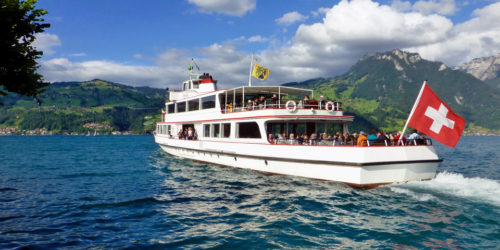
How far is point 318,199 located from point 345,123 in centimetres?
802

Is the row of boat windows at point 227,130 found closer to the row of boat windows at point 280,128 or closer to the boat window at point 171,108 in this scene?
the row of boat windows at point 280,128

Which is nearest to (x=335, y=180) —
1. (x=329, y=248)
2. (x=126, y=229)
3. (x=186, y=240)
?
(x=329, y=248)

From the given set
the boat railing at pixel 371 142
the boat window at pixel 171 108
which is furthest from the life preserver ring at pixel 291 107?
the boat window at pixel 171 108

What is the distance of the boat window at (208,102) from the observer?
73.3 ft

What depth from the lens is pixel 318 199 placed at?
476 inches

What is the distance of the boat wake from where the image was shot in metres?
12.1

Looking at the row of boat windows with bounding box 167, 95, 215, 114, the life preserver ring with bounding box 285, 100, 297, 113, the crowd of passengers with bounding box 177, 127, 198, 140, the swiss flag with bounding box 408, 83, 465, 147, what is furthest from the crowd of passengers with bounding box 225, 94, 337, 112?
the crowd of passengers with bounding box 177, 127, 198, 140

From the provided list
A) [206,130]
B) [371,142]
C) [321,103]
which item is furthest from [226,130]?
[371,142]

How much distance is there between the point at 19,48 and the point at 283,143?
40.2ft

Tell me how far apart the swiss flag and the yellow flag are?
10.00 metres

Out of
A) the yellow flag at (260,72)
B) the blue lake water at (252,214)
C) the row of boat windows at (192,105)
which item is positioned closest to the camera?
the blue lake water at (252,214)

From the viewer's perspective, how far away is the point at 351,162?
13.4 meters

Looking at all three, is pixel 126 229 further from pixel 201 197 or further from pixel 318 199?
pixel 318 199

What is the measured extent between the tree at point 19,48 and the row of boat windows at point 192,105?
523 inches
